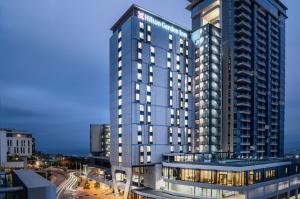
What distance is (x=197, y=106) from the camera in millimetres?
100000

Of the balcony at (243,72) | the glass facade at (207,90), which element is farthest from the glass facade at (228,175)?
the balcony at (243,72)

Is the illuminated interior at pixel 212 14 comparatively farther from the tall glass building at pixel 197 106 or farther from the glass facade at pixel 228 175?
the glass facade at pixel 228 175

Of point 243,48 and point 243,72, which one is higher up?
point 243,48

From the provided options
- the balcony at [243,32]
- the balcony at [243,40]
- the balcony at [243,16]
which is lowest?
the balcony at [243,40]

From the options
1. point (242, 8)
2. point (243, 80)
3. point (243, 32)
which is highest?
point (242, 8)

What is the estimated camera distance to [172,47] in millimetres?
90062

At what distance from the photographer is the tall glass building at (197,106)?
229ft

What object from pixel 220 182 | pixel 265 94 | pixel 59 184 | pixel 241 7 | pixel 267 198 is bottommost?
pixel 59 184

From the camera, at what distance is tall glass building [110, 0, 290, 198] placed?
6981 centimetres

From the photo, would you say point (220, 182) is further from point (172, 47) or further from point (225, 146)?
point (172, 47)

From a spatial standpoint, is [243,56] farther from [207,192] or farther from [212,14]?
[207,192]

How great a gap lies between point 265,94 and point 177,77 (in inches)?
2031

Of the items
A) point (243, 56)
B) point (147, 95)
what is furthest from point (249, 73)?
point (147, 95)

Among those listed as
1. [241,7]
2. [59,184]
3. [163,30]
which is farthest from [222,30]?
[59,184]
